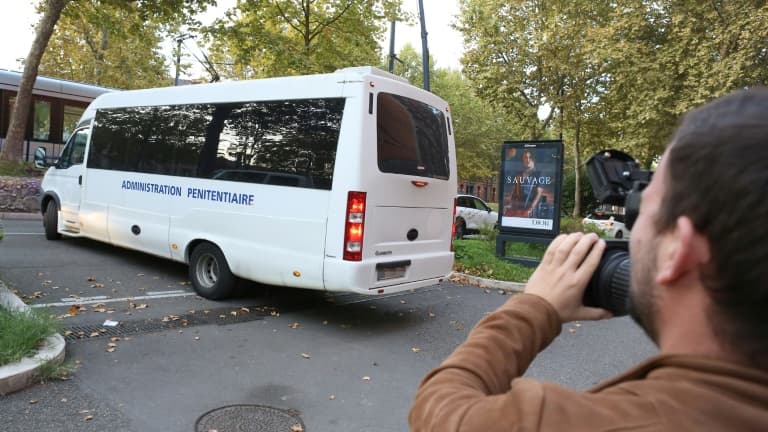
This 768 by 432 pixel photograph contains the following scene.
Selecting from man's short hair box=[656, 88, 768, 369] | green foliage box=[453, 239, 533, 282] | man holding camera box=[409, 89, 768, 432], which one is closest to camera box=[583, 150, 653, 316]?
man holding camera box=[409, 89, 768, 432]

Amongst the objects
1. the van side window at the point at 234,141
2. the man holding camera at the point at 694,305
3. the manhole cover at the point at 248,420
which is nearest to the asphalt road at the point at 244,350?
the manhole cover at the point at 248,420

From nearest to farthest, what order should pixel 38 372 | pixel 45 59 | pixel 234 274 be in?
pixel 38 372, pixel 234 274, pixel 45 59

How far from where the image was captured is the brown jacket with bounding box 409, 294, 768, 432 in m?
0.74

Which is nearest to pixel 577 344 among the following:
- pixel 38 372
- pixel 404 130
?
pixel 404 130

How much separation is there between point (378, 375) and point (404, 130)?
2858 mm

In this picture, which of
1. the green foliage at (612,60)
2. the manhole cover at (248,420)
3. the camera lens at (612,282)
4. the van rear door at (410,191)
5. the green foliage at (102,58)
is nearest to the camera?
the camera lens at (612,282)

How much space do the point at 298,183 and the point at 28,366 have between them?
10.1 feet

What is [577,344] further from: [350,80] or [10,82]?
[10,82]

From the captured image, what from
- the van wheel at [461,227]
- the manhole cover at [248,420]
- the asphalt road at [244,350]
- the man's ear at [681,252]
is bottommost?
the manhole cover at [248,420]

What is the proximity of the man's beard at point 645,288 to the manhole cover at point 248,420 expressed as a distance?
10.4ft

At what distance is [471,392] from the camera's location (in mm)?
949

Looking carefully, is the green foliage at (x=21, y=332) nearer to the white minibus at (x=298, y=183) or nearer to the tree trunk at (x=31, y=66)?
the white minibus at (x=298, y=183)

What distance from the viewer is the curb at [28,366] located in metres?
3.85

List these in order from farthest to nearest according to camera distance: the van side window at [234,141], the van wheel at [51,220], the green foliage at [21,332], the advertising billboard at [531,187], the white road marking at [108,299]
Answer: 1. the advertising billboard at [531,187]
2. the van wheel at [51,220]
3. the white road marking at [108,299]
4. the van side window at [234,141]
5. the green foliage at [21,332]
